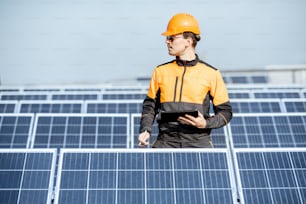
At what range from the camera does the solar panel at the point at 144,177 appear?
3053 mm

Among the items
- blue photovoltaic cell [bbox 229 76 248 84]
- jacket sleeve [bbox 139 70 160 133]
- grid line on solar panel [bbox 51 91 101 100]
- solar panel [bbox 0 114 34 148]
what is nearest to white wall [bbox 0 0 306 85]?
blue photovoltaic cell [bbox 229 76 248 84]

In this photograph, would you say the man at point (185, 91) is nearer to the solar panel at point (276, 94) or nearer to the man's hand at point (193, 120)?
the man's hand at point (193, 120)

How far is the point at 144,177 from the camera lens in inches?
126

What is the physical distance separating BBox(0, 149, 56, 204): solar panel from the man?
36.8 inches

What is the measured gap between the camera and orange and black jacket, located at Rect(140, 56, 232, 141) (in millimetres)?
3334

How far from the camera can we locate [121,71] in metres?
13.3

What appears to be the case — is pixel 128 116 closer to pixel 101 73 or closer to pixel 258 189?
pixel 258 189

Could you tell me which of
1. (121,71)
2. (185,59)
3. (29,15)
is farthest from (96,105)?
(29,15)

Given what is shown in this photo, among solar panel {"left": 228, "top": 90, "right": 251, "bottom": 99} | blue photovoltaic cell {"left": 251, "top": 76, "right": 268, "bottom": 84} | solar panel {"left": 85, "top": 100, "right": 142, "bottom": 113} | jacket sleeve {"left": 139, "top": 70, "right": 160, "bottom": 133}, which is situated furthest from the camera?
blue photovoltaic cell {"left": 251, "top": 76, "right": 268, "bottom": 84}

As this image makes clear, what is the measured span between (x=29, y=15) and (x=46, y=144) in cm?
858

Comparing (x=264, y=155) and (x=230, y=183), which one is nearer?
(x=230, y=183)

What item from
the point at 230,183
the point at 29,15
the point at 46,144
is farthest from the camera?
the point at 29,15

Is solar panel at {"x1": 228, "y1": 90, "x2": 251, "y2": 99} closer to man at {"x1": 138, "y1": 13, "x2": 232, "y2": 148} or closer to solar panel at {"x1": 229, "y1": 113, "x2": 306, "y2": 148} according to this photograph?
solar panel at {"x1": 229, "y1": 113, "x2": 306, "y2": 148}

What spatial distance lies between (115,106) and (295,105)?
3608mm
